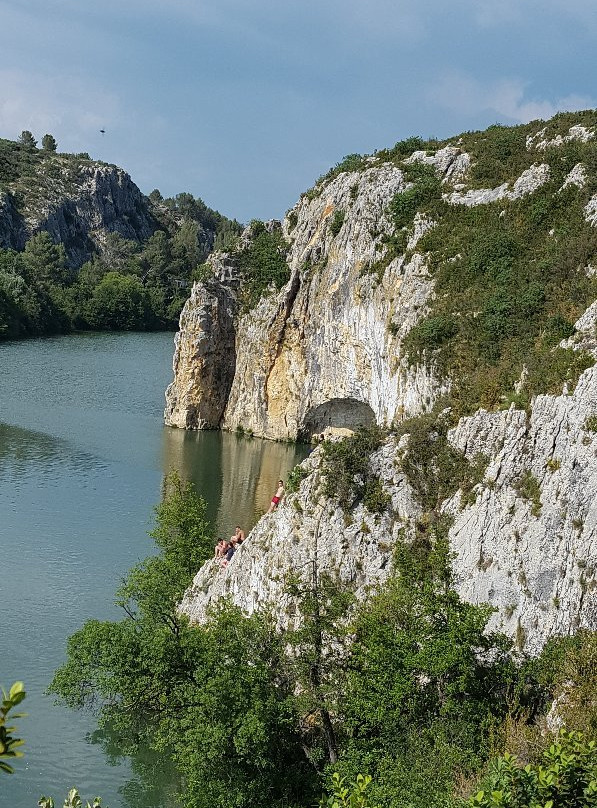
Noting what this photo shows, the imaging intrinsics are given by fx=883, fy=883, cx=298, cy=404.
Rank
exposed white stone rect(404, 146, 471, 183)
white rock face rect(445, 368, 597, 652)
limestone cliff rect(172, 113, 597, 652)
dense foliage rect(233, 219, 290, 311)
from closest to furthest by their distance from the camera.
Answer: white rock face rect(445, 368, 597, 652), limestone cliff rect(172, 113, 597, 652), exposed white stone rect(404, 146, 471, 183), dense foliage rect(233, 219, 290, 311)

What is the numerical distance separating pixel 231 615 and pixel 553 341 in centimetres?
1257

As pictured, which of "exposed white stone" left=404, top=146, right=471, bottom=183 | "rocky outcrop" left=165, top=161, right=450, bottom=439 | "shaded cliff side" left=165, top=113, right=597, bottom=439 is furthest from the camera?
"exposed white stone" left=404, top=146, right=471, bottom=183

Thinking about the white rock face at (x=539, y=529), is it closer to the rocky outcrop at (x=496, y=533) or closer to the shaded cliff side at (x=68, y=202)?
the rocky outcrop at (x=496, y=533)

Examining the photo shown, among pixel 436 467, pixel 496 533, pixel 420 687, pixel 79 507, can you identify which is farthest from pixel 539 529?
pixel 79 507

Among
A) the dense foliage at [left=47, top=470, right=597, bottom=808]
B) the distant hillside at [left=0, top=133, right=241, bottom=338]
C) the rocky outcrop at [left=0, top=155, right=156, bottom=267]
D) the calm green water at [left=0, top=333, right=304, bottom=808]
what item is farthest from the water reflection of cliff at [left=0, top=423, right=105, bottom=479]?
the rocky outcrop at [left=0, top=155, right=156, bottom=267]

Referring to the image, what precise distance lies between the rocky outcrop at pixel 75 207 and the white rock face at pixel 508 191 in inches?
3402

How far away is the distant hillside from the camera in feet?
335

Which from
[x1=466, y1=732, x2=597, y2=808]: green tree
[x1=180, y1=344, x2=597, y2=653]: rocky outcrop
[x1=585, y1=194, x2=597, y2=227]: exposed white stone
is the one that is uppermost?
[x1=585, y1=194, x2=597, y2=227]: exposed white stone

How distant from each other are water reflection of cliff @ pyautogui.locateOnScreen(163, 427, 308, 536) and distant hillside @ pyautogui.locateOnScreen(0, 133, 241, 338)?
45.8 m

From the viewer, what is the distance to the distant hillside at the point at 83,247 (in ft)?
335

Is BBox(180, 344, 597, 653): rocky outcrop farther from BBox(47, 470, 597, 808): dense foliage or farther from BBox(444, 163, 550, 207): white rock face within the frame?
BBox(444, 163, 550, 207): white rock face

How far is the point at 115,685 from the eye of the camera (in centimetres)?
1788

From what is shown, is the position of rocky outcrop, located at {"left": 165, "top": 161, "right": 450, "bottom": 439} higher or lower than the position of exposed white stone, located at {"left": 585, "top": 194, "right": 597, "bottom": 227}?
lower

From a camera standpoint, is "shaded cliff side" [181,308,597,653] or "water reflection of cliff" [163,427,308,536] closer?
"shaded cliff side" [181,308,597,653]
